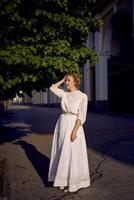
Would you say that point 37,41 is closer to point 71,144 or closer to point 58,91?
point 58,91

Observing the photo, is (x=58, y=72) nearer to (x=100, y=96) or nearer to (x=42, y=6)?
(x=42, y=6)

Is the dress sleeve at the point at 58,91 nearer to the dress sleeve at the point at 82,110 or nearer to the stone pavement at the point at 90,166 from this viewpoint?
the dress sleeve at the point at 82,110

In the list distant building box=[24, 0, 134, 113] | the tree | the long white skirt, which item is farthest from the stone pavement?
distant building box=[24, 0, 134, 113]

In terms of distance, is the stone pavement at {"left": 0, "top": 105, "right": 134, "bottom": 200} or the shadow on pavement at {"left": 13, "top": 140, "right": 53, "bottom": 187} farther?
the shadow on pavement at {"left": 13, "top": 140, "right": 53, "bottom": 187}

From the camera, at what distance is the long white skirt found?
6.85 metres

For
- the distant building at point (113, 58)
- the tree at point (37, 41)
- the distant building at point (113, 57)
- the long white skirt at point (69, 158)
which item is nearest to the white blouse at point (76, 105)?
the long white skirt at point (69, 158)

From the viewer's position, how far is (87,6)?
30.6ft

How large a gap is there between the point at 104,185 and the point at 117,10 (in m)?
24.6

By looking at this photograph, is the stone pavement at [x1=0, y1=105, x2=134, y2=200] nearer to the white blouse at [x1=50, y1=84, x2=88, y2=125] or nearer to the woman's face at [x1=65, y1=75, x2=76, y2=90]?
the white blouse at [x1=50, y1=84, x2=88, y2=125]

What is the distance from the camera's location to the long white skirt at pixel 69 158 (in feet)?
22.5

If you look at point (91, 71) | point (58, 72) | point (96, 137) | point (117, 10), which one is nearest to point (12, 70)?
point (58, 72)

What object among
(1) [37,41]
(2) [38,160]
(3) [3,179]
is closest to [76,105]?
(1) [37,41]

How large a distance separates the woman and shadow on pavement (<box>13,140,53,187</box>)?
702mm

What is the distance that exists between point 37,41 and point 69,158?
2600 millimetres
